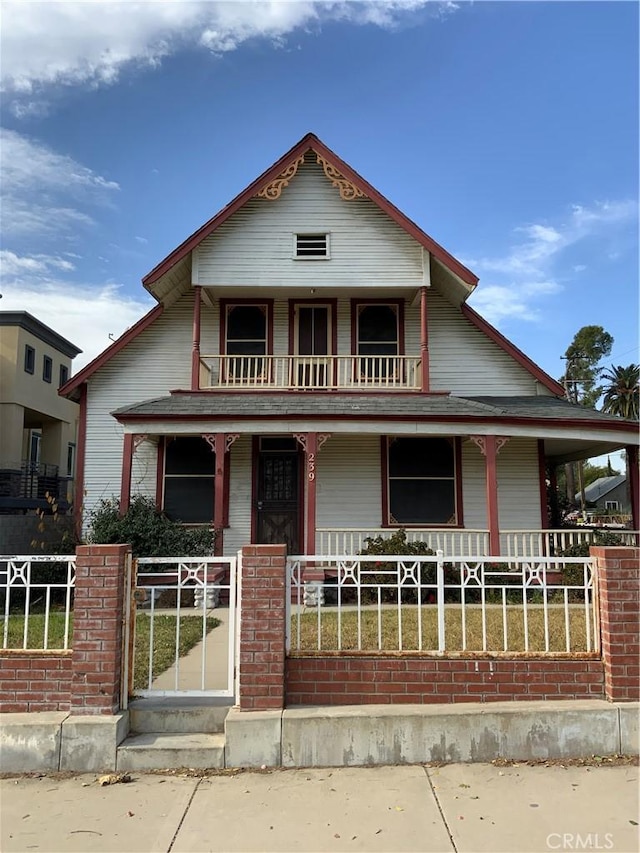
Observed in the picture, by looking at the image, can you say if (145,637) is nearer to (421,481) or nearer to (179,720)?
(179,720)

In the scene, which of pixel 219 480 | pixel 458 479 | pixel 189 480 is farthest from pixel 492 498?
pixel 189 480

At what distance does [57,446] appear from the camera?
27438 mm

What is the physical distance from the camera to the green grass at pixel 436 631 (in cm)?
564

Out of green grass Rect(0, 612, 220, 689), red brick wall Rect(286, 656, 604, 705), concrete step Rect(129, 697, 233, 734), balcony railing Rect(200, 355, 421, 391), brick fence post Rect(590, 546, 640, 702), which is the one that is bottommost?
concrete step Rect(129, 697, 233, 734)

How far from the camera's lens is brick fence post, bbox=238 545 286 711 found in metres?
4.45

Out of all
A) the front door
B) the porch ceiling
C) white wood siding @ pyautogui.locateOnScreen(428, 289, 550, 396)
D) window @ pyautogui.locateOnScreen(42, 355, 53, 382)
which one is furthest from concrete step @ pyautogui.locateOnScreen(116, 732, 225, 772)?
window @ pyautogui.locateOnScreen(42, 355, 53, 382)

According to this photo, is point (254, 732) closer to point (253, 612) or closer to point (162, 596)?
point (253, 612)

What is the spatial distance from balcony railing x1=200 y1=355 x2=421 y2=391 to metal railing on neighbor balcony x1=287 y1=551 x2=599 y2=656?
4107 millimetres

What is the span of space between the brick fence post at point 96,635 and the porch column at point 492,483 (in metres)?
8.08

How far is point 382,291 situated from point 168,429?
5.59 metres

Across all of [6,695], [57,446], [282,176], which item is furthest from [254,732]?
[57,446]

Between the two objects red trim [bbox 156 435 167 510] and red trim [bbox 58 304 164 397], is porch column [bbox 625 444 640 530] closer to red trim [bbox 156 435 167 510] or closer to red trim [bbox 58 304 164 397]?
red trim [bbox 156 435 167 510]

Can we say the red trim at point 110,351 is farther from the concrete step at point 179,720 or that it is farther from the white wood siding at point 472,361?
the concrete step at point 179,720

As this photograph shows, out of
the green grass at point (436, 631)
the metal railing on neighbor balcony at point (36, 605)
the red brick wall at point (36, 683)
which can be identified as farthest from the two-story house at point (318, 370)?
the red brick wall at point (36, 683)
